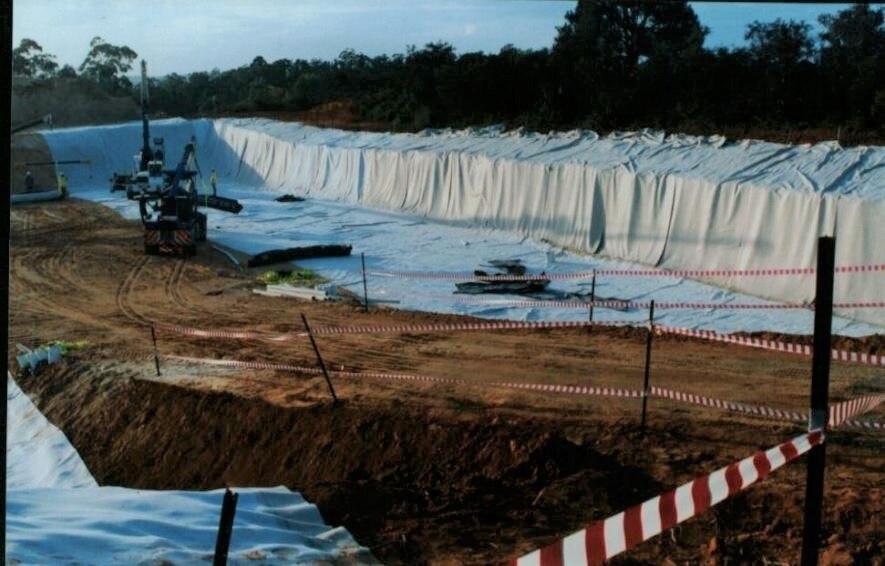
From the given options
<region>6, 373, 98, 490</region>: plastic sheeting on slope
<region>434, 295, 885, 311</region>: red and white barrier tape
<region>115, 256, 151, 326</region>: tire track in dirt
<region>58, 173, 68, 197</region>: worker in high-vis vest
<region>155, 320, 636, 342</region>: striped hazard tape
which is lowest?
<region>6, 373, 98, 490</region>: plastic sheeting on slope

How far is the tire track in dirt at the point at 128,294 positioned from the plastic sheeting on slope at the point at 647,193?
26.2 feet

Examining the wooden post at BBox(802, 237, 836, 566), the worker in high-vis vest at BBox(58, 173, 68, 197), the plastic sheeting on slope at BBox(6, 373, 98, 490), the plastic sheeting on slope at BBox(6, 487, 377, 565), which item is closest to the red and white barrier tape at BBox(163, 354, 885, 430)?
the plastic sheeting on slope at BBox(6, 373, 98, 490)

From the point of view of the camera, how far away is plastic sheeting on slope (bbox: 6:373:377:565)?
4965 mm

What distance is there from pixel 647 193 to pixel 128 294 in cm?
998

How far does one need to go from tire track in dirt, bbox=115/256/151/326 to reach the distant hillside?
2481 cm

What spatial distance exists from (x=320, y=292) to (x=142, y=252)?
721 cm

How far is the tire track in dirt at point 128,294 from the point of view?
49.9 ft

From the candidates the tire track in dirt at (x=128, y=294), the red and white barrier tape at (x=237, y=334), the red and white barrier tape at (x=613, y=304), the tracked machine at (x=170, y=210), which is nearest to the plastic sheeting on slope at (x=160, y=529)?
the red and white barrier tape at (x=237, y=334)

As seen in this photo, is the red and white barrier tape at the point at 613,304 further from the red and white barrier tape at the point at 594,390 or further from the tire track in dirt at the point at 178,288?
the tire track in dirt at the point at 178,288

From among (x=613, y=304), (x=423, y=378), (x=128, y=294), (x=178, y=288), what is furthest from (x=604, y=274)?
(x=128, y=294)

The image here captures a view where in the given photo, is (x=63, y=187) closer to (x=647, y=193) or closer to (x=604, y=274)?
(x=647, y=193)

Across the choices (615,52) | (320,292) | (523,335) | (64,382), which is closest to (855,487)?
(523,335)

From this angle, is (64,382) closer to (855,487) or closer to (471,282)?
(471,282)

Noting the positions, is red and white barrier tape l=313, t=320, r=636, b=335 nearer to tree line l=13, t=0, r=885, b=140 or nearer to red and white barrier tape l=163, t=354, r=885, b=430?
red and white barrier tape l=163, t=354, r=885, b=430
